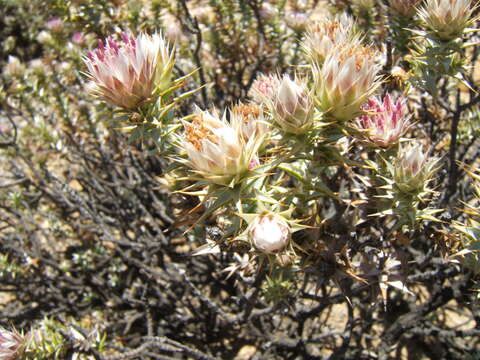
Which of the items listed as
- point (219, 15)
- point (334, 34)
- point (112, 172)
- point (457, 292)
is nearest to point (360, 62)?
point (334, 34)

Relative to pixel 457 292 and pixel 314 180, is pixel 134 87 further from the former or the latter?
pixel 457 292

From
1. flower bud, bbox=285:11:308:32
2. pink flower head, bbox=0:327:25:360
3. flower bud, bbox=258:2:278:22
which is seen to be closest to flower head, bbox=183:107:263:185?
pink flower head, bbox=0:327:25:360

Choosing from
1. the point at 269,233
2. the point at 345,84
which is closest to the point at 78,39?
the point at 345,84

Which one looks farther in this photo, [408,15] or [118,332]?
[118,332]

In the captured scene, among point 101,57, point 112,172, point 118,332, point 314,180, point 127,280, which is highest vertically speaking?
point 101,57

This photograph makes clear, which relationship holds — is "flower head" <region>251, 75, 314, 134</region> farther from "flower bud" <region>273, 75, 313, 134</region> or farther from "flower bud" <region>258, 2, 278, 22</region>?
"flower bud" <region>258, 2, 278, 22</region>

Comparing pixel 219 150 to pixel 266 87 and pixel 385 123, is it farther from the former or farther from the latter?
pixel 385 123
